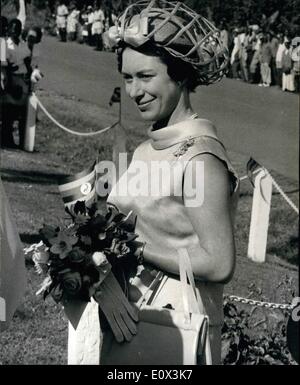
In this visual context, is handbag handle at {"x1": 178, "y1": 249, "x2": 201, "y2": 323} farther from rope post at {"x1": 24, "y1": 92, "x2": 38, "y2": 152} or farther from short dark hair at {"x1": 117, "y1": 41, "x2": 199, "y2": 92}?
rope post at {"x1": 24, "y1": 92, "x2": 38, "y2": 152}

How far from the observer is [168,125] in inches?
115

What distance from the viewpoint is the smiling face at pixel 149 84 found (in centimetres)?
283

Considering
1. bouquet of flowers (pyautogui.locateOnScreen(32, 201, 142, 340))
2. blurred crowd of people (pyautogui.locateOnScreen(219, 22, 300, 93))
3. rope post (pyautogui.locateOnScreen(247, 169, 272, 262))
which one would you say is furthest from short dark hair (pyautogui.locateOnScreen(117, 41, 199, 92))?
blurred crowd of people (pyautogui.locateOnScreen(219, 22, 300, 93))

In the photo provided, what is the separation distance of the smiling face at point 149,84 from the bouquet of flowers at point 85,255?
381mm

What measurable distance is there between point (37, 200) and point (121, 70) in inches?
232

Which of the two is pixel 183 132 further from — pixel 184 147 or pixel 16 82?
pixel 16 82

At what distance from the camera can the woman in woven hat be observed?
106 inches

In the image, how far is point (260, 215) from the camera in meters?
7.67

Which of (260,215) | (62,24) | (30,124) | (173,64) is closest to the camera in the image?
(173,64)

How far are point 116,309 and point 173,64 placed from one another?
805mm

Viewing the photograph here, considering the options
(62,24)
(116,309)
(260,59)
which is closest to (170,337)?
(116,309)

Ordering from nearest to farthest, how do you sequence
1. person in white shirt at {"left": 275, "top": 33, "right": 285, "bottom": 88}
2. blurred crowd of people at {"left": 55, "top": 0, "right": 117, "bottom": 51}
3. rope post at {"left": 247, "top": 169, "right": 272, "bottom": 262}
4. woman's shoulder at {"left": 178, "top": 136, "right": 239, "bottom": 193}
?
woman's shoulder at {"left": 178, "top": 136, "right": 239, "bottom": 193} → rope post at {"left": 247, "top": 169, "right": 272, "bottom": 262} → blurred crowd of people at {"left": 55, "top": 0, "right": 117, "bottom": 51} → person in white shirt at {"left": 275, "top": 33, "right": 285, "bottom": 88}
